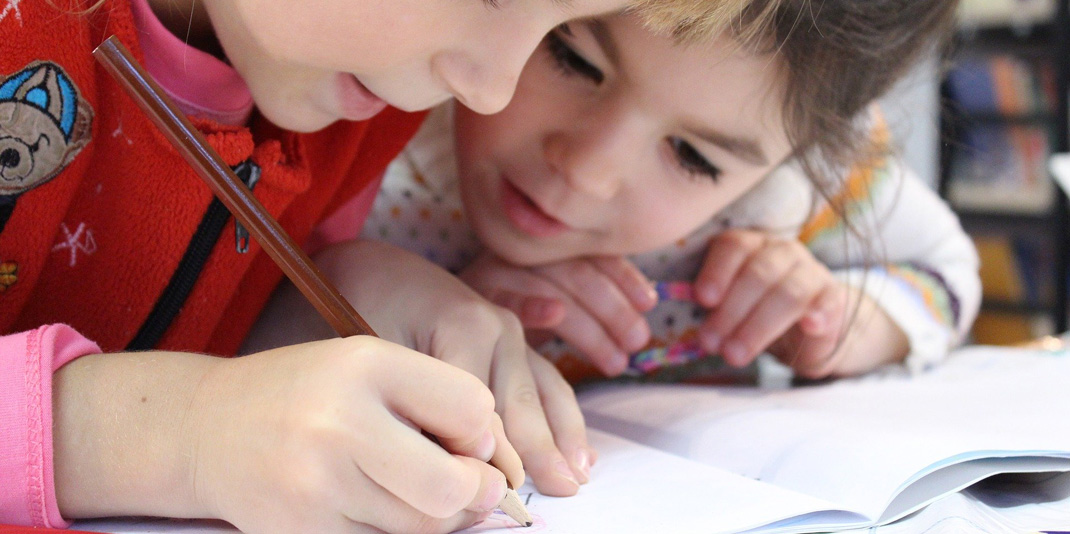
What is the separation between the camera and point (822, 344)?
2.45 feet

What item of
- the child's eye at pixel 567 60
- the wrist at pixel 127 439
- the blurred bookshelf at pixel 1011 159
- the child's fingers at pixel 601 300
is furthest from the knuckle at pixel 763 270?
the blurred bookshelf at pixel 1011 159

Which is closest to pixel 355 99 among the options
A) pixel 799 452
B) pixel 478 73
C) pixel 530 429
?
pixel 478 73

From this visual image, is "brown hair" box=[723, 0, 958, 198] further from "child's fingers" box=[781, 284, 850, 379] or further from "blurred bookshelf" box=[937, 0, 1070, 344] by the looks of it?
"blurred bookshelf" box=[937, 0, 1070, 344]

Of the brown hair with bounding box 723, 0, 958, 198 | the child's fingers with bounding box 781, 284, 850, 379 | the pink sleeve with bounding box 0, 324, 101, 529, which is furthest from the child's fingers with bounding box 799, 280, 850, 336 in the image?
the pink sleeve with bounding box 0, 324, 101, 529

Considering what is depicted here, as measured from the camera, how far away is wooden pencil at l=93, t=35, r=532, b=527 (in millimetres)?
363

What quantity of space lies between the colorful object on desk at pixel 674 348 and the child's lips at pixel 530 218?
7.0 inches

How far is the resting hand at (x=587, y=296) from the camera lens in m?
0.68

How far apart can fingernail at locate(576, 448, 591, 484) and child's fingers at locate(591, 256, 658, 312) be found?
261mm

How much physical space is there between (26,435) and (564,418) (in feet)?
0.81

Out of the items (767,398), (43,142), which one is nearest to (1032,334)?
(767,398)

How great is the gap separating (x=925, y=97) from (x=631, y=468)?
1.53m

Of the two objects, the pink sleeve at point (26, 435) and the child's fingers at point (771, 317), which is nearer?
the pink sleeve at point (26, 435)

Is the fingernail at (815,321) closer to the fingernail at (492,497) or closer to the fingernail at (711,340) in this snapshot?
the fingernail at (711,340)

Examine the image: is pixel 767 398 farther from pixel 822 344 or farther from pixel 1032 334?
pixel 1032 334
